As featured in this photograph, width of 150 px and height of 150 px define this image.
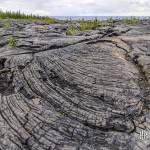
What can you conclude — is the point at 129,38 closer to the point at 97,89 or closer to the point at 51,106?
the point at 97,89

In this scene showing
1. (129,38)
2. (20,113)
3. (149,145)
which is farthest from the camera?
(129,38)

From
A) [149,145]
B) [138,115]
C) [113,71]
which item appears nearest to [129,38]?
[113,71]

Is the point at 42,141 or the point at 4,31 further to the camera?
the point at 4,31

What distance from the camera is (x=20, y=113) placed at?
843 cm

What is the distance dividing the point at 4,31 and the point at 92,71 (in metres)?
7.21

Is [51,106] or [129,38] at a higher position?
[129,38]

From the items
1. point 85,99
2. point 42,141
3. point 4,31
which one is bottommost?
point 42,141

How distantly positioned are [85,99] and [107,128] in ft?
3.68

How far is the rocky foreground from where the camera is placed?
762cm

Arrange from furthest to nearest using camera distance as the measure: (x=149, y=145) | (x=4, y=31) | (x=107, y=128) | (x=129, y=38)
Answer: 1. (x=4, y=31)
2. (x=129, y=38)
3. (x=107, y=128)
4. (x=149, y=145)

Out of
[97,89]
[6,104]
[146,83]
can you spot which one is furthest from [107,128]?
[6,104]

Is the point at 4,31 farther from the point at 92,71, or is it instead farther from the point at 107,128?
the point at 107,128

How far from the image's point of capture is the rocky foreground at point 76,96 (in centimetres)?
762

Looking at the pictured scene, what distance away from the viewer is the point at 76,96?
880 centimetres
